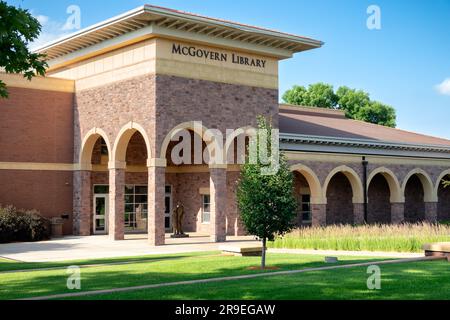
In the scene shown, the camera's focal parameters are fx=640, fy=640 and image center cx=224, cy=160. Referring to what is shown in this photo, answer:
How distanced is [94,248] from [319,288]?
14948 millimetres

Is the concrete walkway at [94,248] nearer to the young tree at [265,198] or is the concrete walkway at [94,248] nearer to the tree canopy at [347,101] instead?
the young tree at [265,198]

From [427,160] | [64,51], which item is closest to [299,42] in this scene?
[64,51]

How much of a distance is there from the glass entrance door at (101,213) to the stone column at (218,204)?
7585mm

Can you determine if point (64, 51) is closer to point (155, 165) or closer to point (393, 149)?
point (155, 165)

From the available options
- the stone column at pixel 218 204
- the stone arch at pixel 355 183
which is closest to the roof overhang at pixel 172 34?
the stone column at pixel 218 204

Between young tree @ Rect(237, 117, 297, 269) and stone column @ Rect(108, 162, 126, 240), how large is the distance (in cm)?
1293

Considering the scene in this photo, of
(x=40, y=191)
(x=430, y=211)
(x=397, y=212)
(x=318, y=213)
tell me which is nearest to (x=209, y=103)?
(x=318, y=213)

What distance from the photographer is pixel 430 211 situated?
40.0 m

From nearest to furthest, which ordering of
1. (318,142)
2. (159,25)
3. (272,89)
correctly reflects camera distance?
(159,25), (272,89), (318,142)

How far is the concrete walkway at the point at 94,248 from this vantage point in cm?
2262

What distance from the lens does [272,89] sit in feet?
104

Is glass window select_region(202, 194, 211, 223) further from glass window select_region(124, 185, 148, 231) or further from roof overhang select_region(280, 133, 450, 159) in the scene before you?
roof overhang select_region(280, 133, 450, 159)

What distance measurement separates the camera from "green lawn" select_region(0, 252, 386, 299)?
14.1 metres
